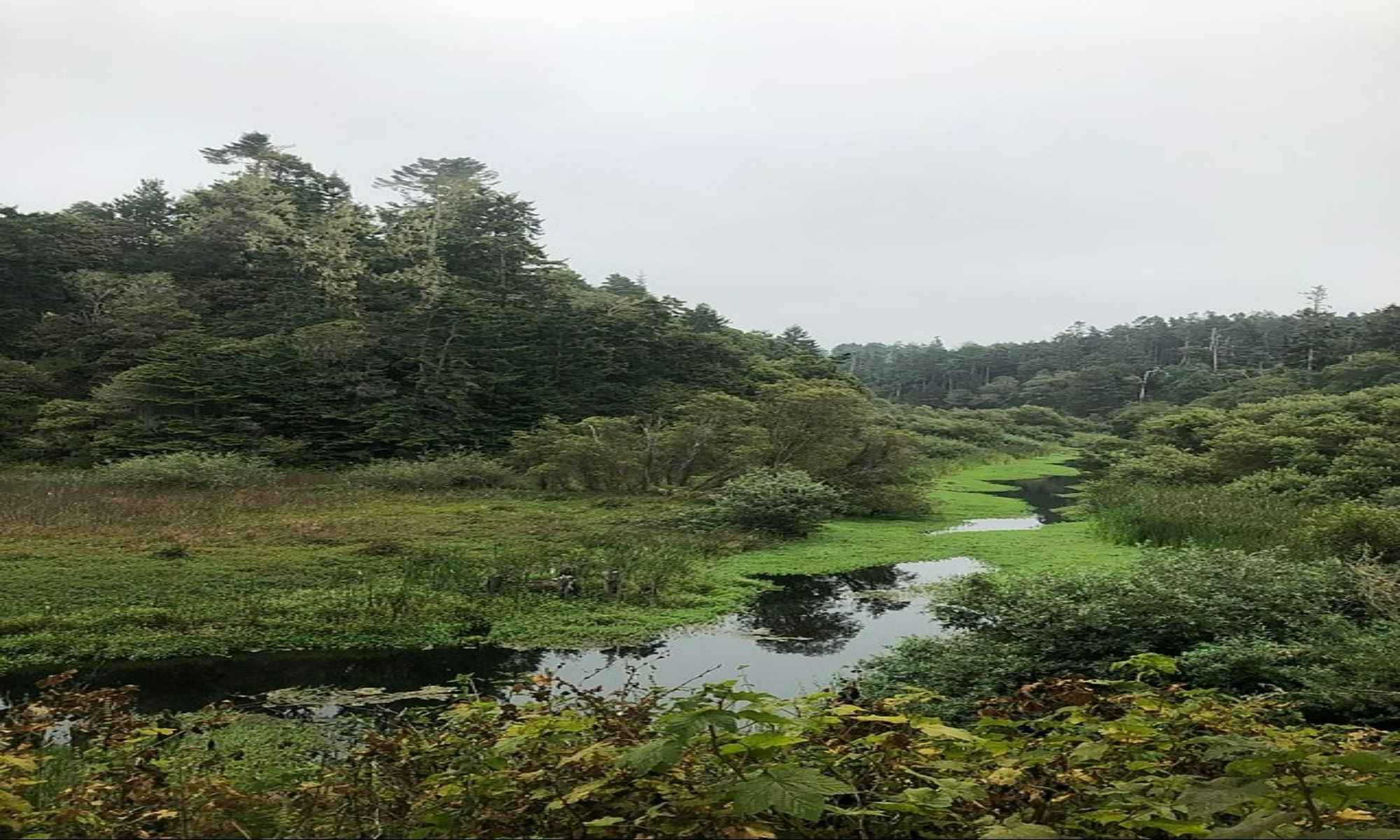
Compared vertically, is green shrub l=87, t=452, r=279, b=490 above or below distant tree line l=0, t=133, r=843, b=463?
below

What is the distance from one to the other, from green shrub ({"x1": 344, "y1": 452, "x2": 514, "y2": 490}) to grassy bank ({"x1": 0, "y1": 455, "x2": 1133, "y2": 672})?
169cm

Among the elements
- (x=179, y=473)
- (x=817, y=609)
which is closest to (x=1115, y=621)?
(x=817, y=609)

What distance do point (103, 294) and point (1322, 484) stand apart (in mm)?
31898

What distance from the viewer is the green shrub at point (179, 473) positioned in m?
17.3

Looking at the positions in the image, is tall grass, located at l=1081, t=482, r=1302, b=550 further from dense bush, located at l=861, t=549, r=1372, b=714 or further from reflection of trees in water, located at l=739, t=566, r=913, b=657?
reflection of trees in water, located at l=739, t=566, r=913, b=657

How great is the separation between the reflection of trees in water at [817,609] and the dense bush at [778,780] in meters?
5.78

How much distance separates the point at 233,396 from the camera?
22422mm

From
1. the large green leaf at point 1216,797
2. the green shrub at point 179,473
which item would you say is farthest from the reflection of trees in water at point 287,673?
the green shrub at point 179,473

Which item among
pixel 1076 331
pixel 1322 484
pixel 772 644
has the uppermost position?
pixel 1076 331

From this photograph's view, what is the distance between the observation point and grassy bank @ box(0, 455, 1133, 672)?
7695mm

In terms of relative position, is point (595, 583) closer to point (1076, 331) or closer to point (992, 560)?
point (992, 560)

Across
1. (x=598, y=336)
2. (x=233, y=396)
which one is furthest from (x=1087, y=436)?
(x=233, y=396)

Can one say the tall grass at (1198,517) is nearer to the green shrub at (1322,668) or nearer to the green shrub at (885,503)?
the green shrub at (885,503)

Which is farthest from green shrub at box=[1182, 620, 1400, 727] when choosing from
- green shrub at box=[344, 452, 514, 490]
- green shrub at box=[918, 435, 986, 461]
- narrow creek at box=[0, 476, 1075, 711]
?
green shrub at box=[918, 435, 986, 461]
